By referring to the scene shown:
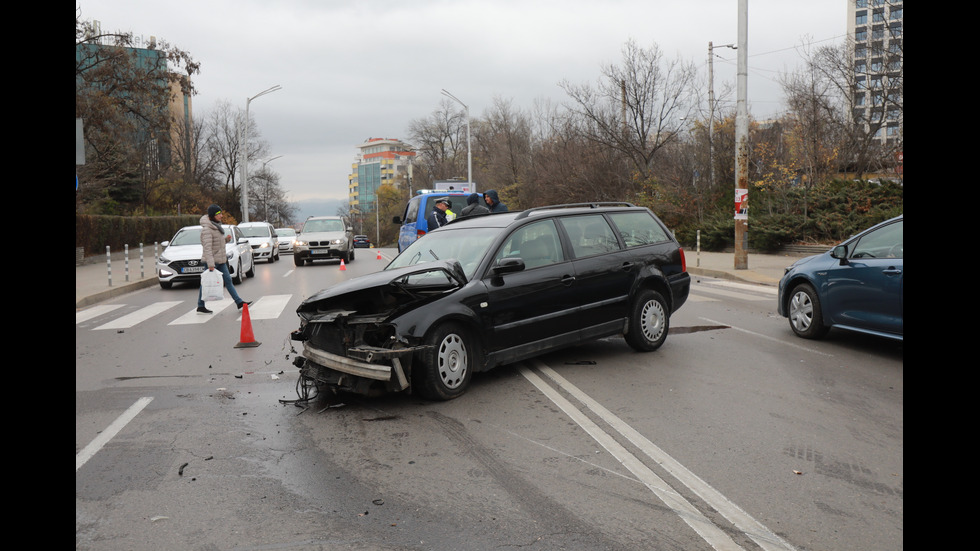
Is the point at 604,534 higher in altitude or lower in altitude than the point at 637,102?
lower

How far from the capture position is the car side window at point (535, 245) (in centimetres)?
705

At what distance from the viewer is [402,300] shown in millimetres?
6062

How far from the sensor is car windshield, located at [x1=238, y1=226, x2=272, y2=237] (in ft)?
93.6

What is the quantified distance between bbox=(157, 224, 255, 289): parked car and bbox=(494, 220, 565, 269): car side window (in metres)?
11.1

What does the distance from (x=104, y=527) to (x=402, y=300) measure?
9.39 feet

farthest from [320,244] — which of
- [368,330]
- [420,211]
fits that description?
[368,330]

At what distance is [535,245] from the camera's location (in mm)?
7262

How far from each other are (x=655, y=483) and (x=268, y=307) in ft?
33.6

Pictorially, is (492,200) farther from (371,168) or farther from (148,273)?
(371,168)

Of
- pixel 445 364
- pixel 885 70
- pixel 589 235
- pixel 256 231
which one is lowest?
pixel 445 364

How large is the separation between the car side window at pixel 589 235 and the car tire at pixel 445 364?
6.25 feet

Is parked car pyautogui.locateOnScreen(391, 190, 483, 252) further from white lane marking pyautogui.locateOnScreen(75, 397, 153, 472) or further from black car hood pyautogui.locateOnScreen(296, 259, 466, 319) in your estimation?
white lane marking pyautogui.locateOnScreen(75, 397, 153, 472)
